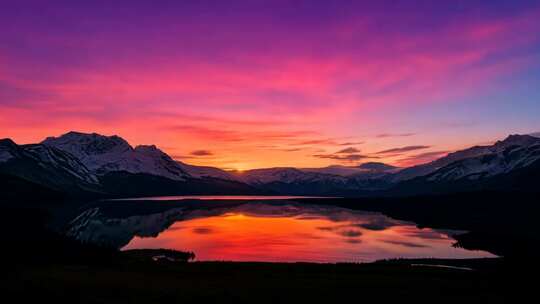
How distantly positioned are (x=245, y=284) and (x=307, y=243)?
66.8 meters

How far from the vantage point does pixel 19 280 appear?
4997 centimetres

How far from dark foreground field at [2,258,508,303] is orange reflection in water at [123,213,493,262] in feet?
85.9

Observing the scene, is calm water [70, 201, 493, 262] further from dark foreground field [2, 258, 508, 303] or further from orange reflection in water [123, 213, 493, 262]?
dark foreground field [2, 258, 508, 303]

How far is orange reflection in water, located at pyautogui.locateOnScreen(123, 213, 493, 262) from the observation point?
101 meters

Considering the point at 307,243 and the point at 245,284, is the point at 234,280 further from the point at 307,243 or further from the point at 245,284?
the point at 307,243

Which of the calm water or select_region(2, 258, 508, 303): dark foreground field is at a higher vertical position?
the calm water

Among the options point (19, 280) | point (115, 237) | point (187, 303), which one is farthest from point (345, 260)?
point (115, 237)

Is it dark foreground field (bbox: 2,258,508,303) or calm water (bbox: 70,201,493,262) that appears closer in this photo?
dark foreground field (bbox: 2,258,508,303)

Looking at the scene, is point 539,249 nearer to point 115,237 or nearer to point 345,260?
point 345,260

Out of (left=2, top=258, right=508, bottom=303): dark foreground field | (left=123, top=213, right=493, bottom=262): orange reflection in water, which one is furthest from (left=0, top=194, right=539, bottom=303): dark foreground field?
(left=123, top=213, right=493, bottom=262): orange reflection in water

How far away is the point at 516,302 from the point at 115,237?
11355 cm

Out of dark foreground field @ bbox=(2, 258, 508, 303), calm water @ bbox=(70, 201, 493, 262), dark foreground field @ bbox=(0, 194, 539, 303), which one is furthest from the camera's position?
calm water @ bbox=(70, 201, 493, 262)

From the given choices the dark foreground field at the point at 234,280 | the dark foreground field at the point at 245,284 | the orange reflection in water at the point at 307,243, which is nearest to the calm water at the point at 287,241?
the orange reflection in water at the point at 307,243

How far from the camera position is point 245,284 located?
57000mm
